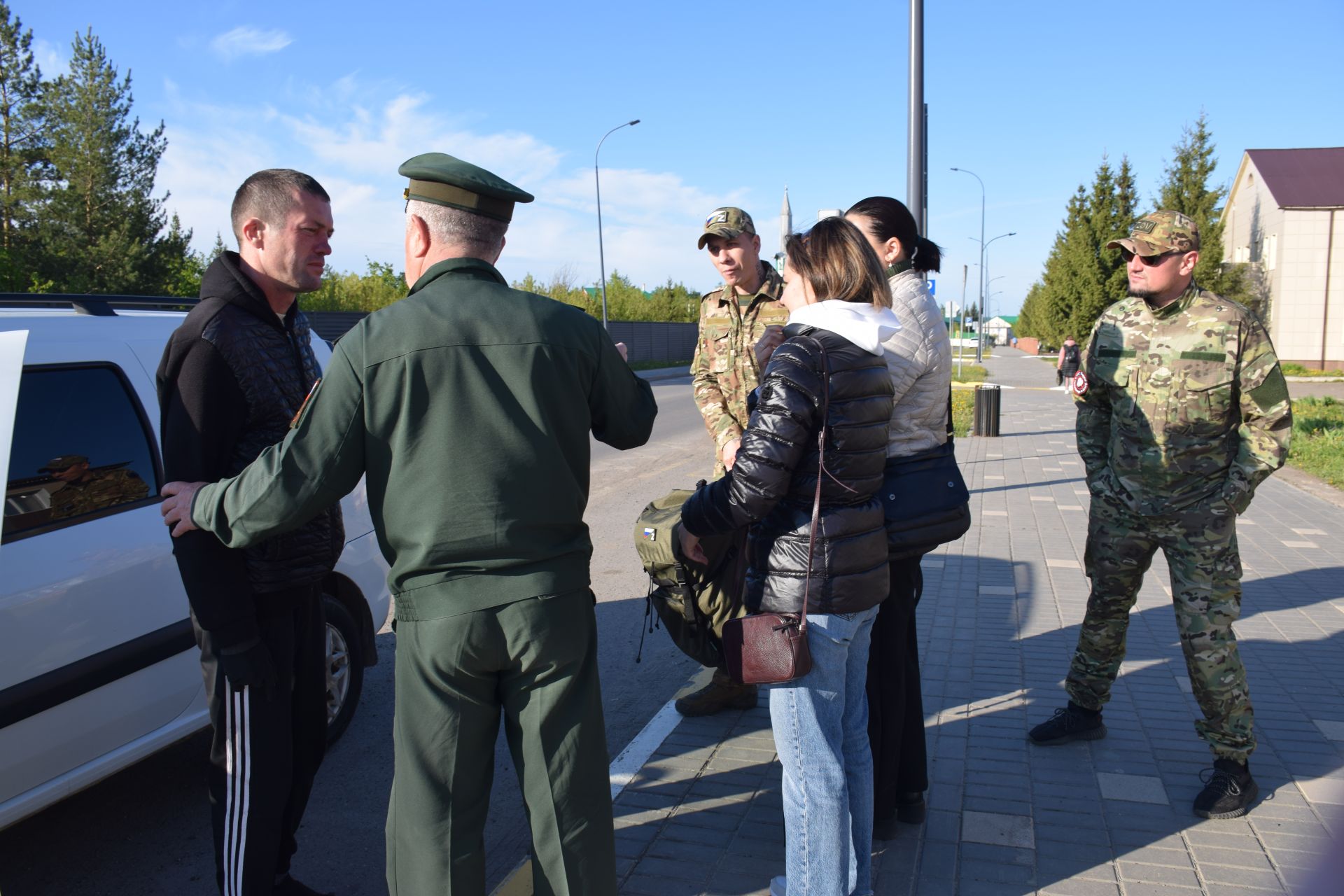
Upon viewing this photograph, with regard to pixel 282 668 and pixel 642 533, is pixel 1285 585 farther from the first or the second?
pixel 282 668

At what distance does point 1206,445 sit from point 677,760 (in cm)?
231

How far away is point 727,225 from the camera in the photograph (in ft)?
14.2

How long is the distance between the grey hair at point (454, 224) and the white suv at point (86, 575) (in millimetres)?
1647

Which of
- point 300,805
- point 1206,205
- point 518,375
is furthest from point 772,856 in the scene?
point 1206,205

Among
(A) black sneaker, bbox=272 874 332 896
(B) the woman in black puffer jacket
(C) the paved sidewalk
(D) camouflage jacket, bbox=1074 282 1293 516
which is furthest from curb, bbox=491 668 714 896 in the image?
(D) camouflage jacket, bbox=1074 282 1293 516

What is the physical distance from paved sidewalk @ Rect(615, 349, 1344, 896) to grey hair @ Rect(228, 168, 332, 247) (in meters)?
2.26

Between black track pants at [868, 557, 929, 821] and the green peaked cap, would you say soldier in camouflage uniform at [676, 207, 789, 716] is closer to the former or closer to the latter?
black track pants at [868, 557, 929, 821]

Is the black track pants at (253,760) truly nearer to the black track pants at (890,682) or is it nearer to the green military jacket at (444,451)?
the green military jacket at (444,451)

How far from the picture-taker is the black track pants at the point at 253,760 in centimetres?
259

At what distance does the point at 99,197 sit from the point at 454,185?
133ft

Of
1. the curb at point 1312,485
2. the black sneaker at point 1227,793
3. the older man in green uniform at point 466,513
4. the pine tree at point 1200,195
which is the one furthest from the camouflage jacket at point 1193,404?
the pine tree at point 1200,195

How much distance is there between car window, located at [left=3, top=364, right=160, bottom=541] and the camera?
3029 mm

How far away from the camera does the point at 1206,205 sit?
29.1 metres

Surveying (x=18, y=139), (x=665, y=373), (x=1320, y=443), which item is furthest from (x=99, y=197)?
(x=1320, y=443)
